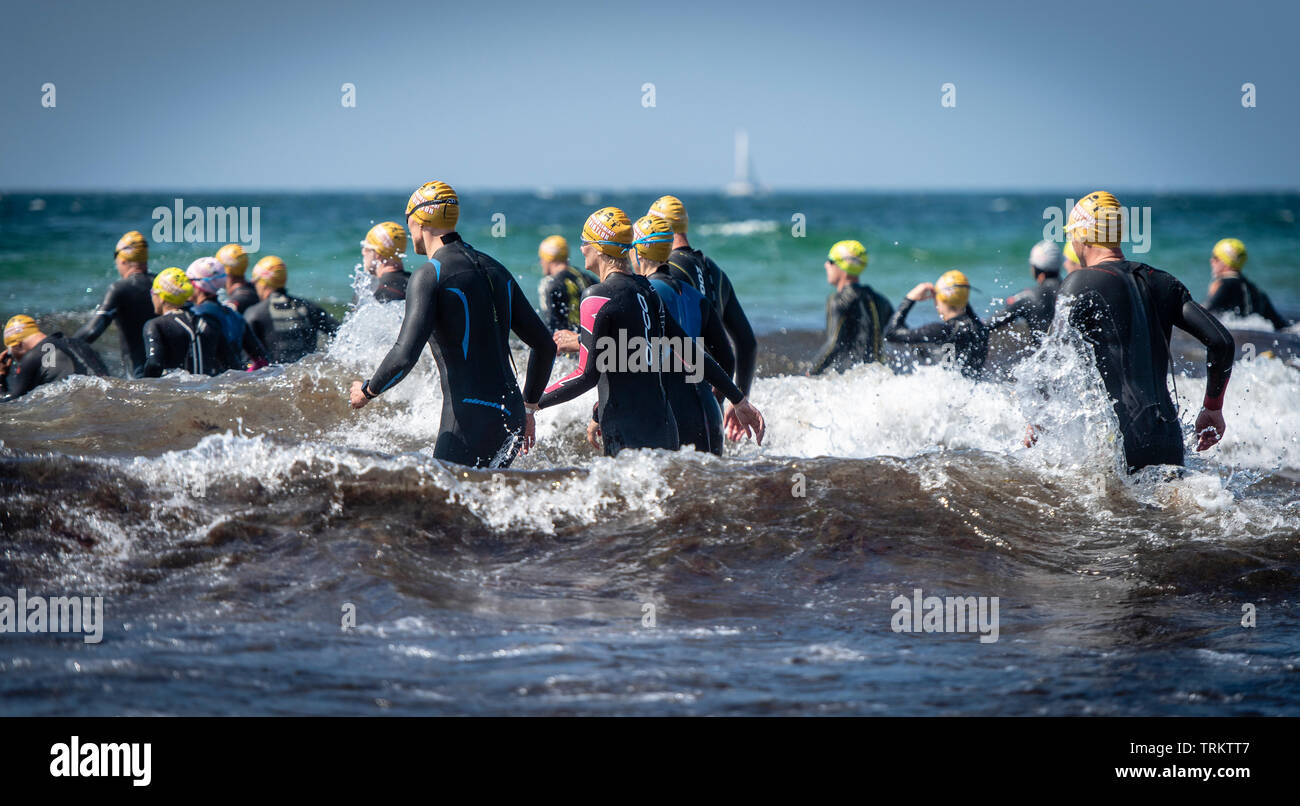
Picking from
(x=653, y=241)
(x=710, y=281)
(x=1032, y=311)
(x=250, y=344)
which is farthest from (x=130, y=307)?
(x=1032, y=311)

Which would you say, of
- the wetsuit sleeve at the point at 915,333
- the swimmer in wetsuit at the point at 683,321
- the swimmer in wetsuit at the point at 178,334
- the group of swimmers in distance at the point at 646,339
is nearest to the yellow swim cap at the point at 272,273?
the swimmer in wetsuit at the point at 178,334

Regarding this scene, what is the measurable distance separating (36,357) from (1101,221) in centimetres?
806

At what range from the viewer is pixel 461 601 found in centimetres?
→ 489

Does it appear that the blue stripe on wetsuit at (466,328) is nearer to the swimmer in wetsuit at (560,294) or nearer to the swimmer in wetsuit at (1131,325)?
the swimmer in wetsuit at (1131,325)

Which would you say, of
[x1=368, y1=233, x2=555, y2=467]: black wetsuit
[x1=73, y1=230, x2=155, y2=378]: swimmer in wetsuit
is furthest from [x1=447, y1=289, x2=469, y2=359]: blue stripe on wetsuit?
[x1=73, y1=230, x2=155, y2=378]: swimmer in wetsuit

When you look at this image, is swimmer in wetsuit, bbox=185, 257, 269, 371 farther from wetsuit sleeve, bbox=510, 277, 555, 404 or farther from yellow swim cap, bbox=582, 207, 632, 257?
yellow swim cap, bbox=582, 207, 632, 257

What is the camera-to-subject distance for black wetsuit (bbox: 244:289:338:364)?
10.2m

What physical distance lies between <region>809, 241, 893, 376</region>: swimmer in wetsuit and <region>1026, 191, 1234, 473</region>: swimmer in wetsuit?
456 cm

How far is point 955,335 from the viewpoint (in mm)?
9781

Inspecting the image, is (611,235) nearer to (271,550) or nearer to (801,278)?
(271,550)

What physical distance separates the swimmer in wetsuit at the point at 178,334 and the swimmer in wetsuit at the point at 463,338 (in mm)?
4082
